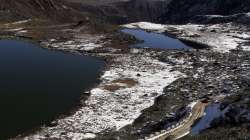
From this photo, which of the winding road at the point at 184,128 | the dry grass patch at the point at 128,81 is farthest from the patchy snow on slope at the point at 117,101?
the winding road at the point at 184,128

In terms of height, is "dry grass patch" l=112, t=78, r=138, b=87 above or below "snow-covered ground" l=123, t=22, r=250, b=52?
below

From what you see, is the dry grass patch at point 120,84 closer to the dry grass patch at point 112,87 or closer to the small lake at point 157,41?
the dry grass patch at point 112,87

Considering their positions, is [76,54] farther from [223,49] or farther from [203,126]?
[203,126]

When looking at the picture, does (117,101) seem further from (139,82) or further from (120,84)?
(139,82)

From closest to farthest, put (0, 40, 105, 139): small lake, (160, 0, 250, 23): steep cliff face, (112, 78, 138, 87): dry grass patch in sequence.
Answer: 1. (0, 40, 105, 139): small lake
2. (112, 78, 138, 87): dry grass patch
3. (160, 0, 250, 23): steep cliff face

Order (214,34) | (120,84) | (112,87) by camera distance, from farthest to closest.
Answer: (214,34)
(120,84)
(112,87)

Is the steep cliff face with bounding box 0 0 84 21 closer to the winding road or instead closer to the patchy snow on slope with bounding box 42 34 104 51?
the patchy snow on slope with bounding box 42 34 104 51

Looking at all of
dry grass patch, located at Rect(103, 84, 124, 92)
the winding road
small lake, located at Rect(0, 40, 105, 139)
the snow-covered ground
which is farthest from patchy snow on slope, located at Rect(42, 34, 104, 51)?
the winding road

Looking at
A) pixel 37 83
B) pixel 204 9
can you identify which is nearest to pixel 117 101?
pixel 37 83
